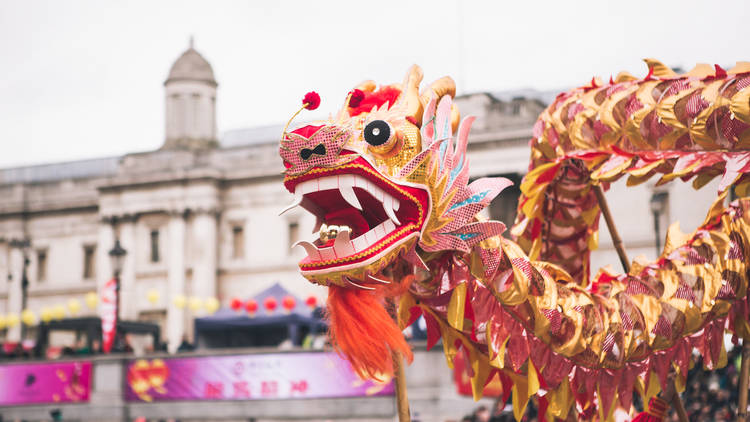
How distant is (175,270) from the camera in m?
46.9

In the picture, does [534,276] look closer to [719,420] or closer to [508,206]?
[719,420]

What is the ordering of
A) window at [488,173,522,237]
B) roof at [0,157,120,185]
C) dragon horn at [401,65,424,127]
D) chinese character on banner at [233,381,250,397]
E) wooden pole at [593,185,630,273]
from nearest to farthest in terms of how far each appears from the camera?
dragon horn at [401,65,424,127] < wooden pole at [593,185,630,273] < chinese character on banner at [233,381,250,397] < window at [488,173,522,237] < roof at [0,157,120,185]

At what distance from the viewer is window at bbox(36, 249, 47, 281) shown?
51844mm

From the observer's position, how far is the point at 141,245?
4816 centimetres

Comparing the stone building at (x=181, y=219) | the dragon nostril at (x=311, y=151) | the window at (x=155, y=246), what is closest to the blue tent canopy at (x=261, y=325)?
the stone building at (x=181, y=219)

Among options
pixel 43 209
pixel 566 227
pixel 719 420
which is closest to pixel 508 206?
pixel 43 209

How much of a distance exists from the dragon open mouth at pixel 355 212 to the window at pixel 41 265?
4942 centimetres

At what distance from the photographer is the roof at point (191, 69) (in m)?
49.2

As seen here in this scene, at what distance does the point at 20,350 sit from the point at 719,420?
2069 centimetres

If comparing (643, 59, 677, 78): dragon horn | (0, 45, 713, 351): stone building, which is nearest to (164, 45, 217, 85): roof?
(0, 45, 713, 351): stone building

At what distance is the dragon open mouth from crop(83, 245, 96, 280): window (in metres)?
47.4

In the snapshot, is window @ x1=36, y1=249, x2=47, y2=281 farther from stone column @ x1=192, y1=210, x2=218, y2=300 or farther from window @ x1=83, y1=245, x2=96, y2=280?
stone column @ x1=192, y1=210, x2=218, y2=300

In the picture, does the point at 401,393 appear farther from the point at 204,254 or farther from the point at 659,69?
the point at 204,254

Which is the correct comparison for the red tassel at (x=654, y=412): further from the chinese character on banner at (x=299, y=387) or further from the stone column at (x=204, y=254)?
the stone column at (x=204, y=254)
